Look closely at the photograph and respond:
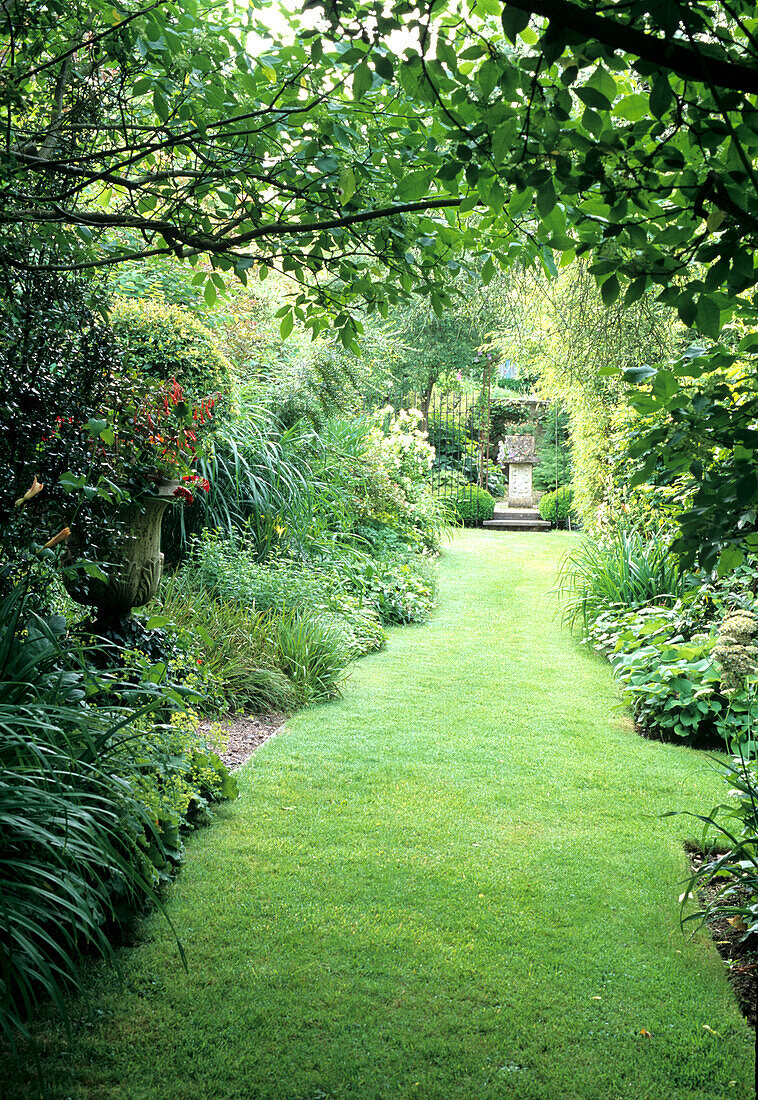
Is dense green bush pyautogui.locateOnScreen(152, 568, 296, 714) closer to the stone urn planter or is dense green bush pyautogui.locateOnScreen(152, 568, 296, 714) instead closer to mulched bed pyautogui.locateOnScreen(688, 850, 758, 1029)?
the stone urn planter

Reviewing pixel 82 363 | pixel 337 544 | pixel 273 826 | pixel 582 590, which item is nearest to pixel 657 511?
pixel 582 590

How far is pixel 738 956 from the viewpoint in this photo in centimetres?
277

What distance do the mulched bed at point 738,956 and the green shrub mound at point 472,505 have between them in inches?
538

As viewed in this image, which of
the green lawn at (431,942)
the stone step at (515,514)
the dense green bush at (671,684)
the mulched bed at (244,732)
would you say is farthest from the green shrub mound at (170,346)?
the stone step at (515,514)

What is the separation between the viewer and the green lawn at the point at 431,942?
2.18 metres

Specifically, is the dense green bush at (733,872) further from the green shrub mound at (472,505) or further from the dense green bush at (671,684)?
the green shrub mound at (472,505)

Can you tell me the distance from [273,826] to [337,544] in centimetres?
488

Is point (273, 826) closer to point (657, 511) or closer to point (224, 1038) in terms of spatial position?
point (224, 1038)

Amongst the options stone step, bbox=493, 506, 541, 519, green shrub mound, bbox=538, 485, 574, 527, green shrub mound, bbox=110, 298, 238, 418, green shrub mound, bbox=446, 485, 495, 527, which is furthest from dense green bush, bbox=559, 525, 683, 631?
stone step, bbox=493, 506, 541, 519

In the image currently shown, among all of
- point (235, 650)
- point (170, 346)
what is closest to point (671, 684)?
point (235, 650)

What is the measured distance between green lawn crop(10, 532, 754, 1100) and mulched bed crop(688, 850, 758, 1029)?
0.05 m

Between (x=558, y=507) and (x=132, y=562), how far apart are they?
14.2 meters

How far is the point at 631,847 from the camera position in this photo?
3.54 m

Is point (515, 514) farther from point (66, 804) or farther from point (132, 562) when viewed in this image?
point (66, 804)
